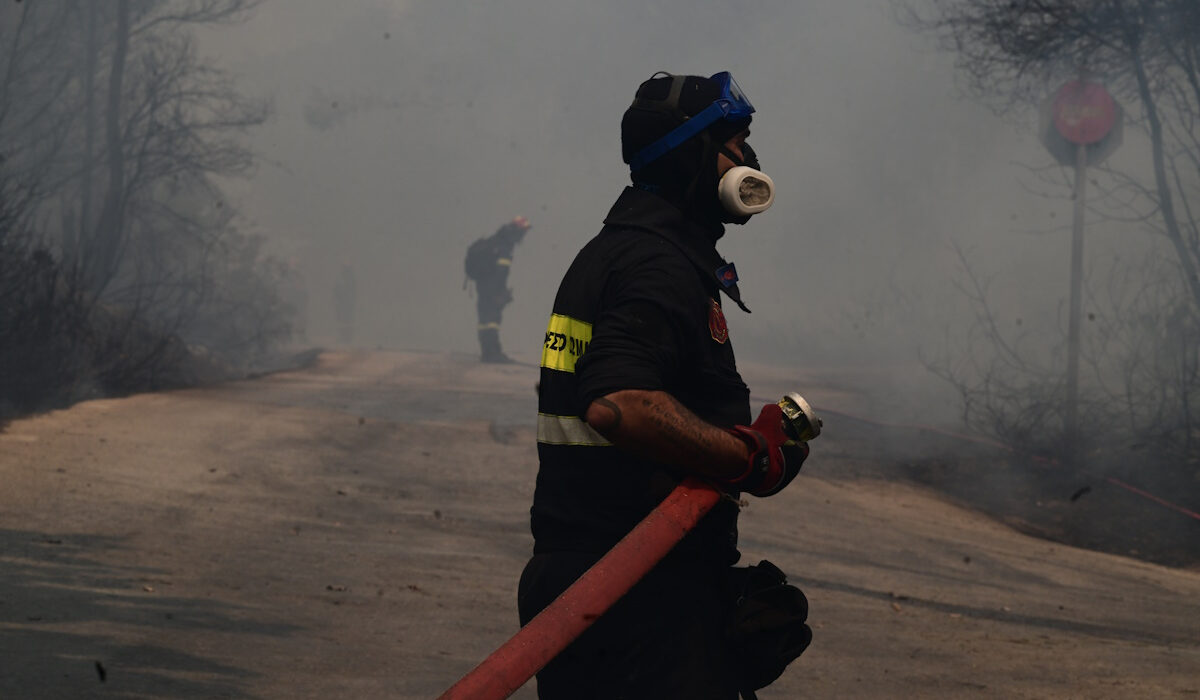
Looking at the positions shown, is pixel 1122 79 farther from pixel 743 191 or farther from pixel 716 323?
pixel 716 323

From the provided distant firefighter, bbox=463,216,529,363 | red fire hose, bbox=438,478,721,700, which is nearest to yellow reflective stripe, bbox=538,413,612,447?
red fire hose, bbox=438,478,721,700

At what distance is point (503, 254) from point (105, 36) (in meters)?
11.1

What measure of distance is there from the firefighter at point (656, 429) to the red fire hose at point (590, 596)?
9cm

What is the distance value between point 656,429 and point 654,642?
15.1 inches

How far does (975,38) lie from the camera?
12.6m

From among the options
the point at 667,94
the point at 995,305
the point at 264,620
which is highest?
the point at 995,305

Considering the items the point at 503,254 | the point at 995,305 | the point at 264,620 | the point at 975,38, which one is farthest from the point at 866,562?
the point at 995,305

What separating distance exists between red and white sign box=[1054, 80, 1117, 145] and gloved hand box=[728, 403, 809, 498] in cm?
1136

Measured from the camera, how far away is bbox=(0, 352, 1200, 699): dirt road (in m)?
4.23

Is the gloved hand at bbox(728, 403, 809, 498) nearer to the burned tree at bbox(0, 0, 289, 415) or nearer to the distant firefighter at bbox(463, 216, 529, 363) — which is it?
the burned tree at bbox(0, 0, 289, 415)

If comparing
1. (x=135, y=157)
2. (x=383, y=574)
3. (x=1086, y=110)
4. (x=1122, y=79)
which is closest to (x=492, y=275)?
(x=135, y=157)

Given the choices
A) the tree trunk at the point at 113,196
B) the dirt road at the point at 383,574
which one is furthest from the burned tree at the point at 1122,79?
the tree trunk at the point at 113,196

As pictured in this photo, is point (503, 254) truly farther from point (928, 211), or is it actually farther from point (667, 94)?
point (667, 94)

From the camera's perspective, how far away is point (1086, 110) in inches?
485
